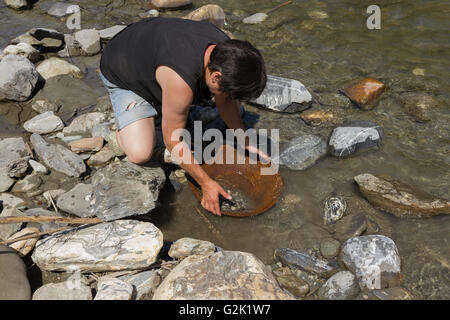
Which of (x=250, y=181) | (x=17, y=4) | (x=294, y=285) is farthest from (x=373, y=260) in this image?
(x=17, y=4)

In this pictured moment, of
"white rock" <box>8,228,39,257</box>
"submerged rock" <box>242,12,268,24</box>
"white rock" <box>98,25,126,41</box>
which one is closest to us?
"white rock" <box>8,228,39,257</box>

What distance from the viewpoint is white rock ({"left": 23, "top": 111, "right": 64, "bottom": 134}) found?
353 centimetres

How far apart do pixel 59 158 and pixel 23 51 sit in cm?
192

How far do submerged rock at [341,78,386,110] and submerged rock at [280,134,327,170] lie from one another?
0.76 metres

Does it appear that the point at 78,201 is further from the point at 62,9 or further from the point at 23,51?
the point at 62,9

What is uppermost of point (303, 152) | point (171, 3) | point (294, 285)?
point (171, 3)

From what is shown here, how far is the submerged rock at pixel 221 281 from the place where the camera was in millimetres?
2082

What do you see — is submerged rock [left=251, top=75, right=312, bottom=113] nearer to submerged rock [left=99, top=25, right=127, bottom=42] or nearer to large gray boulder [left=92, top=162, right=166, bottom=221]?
large gray boulder [left=92, top=162, right=166, bottom=221]

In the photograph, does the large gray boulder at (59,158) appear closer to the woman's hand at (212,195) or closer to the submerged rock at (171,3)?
the woman's hand at (212,195)

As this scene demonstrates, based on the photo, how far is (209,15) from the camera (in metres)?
5.18

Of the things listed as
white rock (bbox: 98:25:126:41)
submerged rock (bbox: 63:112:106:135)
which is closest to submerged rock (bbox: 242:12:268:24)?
white rock (bbox: 98:25:126:41)

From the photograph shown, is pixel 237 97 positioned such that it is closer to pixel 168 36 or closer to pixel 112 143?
pixel 168 36

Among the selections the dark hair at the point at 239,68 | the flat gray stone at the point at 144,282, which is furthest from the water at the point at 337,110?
the dark hair at the point at 239,68

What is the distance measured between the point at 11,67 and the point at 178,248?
2.74 m
